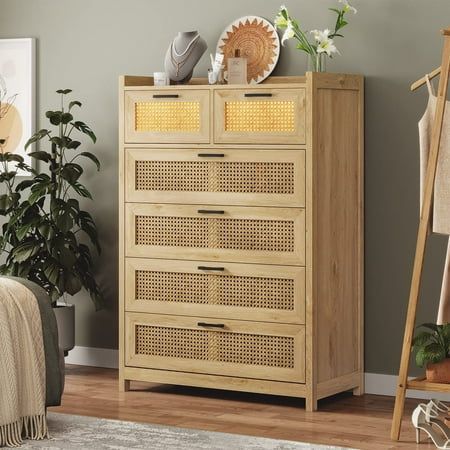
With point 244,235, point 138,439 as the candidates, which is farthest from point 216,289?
point 138,439

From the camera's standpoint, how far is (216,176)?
5.03 m

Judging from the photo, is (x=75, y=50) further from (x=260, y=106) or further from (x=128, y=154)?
(x=260, y=106)

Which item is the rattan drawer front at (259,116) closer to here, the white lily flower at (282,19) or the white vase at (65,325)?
the white lily flower at (282,19)

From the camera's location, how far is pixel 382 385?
5211 mm

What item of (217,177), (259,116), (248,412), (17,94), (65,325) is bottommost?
(248,412)

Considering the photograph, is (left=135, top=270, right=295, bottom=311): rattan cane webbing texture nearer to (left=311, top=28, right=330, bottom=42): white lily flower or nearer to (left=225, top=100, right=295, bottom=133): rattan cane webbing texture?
(left=225, top=100, right=295, bottom=133): rattan cane webbing texture

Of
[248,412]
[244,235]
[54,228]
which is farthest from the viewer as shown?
[54,228]

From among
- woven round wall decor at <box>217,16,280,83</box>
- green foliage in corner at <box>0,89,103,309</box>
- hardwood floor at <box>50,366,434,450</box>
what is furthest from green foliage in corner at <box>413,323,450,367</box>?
green foliage in corner at <box>0,89,103,309</box>

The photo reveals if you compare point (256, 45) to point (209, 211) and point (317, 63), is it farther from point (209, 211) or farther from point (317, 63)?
point (209, 211)

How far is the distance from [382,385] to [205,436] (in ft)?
4.00

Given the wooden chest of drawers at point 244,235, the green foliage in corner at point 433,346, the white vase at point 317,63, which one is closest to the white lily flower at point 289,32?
the white vase at point 317,63

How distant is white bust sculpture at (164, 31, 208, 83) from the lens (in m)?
5.22

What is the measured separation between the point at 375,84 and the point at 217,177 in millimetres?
880

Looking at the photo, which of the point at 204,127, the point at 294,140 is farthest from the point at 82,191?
the point at 294,140
